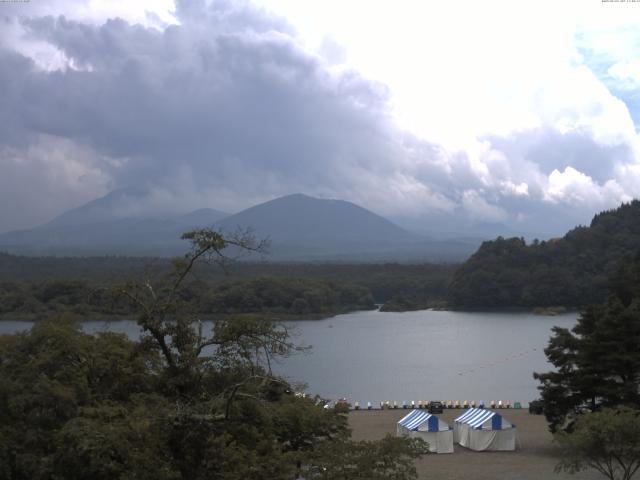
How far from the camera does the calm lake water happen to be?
2720 cm

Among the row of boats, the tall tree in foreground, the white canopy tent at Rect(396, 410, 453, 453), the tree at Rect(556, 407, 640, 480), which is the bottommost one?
the row of boats

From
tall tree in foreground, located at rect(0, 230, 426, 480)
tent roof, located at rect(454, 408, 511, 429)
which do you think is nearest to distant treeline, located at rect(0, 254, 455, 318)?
tent roof, located at rect(454, 408, 511, 429)

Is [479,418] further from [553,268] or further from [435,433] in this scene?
[553,268]

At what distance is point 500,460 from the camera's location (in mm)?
15555

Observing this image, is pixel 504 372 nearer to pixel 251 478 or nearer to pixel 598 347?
pixel 598 347

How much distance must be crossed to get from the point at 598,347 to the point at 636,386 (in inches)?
38.1

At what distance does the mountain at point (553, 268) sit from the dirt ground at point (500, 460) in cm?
4253

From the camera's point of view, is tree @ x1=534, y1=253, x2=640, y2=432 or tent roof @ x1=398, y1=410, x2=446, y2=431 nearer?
tree @ x1=534, y1=253, x2=640, y2=432

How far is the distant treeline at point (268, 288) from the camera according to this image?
168ft

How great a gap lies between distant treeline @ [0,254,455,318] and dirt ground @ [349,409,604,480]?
1438 centimetres

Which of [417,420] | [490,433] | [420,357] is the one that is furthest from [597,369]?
[420,357]

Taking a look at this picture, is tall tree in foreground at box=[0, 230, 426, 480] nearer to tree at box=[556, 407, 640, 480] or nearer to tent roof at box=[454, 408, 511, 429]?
tree at box=[556, 407, 640, 480]

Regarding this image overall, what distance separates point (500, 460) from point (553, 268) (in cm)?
5034

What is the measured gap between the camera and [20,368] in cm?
838
